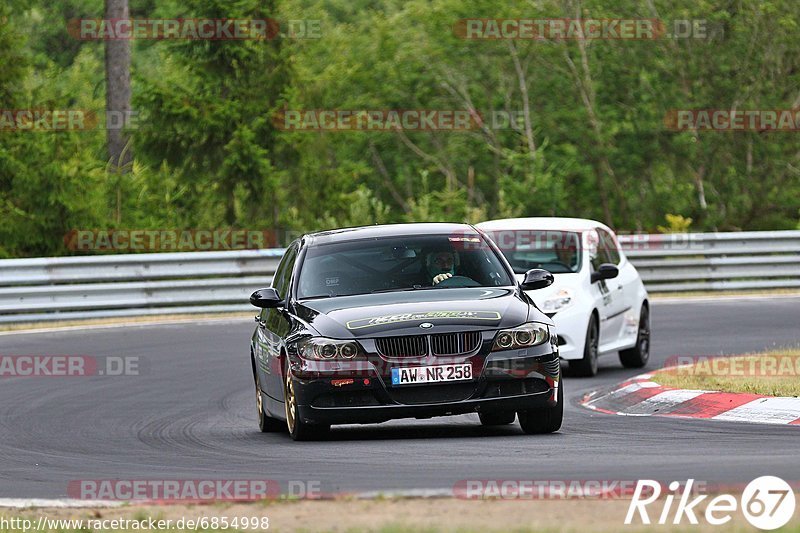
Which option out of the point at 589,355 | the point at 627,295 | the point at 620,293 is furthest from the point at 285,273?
the point at 627,295

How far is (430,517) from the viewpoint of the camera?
7004 mm

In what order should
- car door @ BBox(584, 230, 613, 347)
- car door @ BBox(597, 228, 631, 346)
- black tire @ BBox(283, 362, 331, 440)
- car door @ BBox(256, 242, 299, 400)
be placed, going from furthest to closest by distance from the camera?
car door @ BBox(597, 228, 631, 346)
car door @ BBox(584, 230, 613, 347)
car door @ BBox(256, 242, 299, 400)
black tire @ BBox(283, 362, 331, 440)

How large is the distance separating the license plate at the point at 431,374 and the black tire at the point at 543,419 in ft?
2.17

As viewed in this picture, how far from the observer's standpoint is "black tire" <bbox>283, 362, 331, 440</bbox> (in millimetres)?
10859

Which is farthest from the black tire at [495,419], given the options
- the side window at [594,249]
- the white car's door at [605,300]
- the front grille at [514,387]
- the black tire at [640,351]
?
the black tire at [640,351]

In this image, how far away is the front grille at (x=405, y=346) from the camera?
1041 cm

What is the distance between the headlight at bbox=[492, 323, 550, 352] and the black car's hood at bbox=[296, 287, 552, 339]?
0.18ft

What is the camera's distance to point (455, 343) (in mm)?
10438

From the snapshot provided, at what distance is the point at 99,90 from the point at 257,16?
22654 mm

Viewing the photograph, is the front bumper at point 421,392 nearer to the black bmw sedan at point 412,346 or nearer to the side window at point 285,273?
the black bmw sedan at point 412,346

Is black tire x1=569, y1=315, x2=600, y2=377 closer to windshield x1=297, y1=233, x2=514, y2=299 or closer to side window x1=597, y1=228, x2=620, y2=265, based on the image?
side window x1=597, y1=228, x2=620, y2=265

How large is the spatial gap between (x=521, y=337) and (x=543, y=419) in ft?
2.16

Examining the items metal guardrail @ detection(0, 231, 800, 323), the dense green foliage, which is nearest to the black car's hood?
metal guardrail @ detection(0, 231, 800, 323)

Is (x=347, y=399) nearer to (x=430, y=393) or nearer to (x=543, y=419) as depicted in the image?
(x=430, y=393)
